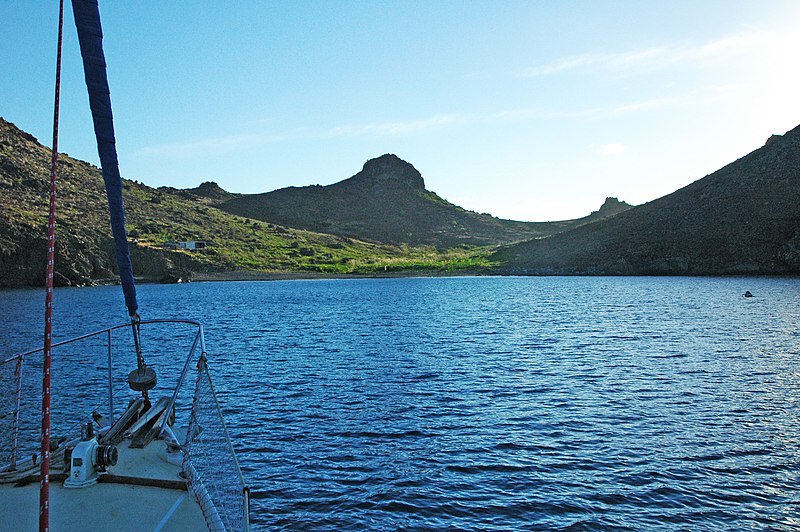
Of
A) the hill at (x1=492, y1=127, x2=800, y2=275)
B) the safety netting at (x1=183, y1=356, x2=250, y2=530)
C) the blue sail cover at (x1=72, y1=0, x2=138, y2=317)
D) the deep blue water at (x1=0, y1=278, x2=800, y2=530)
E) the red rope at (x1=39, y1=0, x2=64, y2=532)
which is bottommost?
the deep blue water at (x1=0, y1=278, x2=800, y2=530)

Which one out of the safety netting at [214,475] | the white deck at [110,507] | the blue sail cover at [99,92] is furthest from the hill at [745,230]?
the blue sail cover at [99,92]

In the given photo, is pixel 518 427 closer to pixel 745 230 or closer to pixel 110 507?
pixel 110 507

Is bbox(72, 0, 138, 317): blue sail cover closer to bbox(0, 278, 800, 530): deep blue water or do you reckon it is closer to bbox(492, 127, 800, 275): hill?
bbox(0, 278, 800, 530): deep blue water

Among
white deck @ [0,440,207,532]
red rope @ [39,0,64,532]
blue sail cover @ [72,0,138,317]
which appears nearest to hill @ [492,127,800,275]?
white deck @ [0,440,207,532]

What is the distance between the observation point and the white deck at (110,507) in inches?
412

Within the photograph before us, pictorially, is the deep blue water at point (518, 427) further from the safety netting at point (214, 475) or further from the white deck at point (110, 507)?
the white deck at point (110, 507)

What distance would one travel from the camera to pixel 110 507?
11148mm

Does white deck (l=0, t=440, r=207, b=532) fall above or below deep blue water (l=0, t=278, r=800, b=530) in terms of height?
above

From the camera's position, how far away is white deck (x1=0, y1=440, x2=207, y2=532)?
10.5m

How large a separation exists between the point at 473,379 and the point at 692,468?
16.7 metres

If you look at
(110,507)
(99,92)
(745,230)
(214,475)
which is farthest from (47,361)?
(745,230)

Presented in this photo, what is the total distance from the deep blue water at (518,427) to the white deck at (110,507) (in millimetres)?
4213

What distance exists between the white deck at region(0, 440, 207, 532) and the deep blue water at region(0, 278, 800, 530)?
4.21 metres

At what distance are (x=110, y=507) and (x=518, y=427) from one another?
57.4 feet
